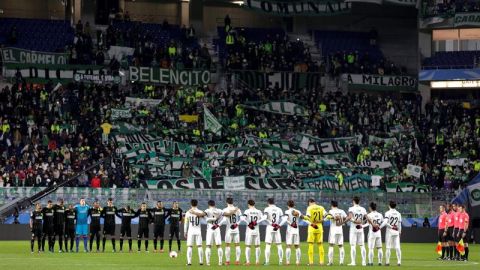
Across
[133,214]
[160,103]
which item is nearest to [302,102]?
[160,103]

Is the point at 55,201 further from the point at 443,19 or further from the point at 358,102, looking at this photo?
the point at 443,19

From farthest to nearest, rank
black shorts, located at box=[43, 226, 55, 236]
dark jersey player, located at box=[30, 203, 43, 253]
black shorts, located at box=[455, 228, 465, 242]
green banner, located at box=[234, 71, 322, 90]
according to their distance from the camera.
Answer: green banner, located at box=[234, 71, 322, 90] < black shorts, located at box=[43, 226, 55, 236] < dark jersey player, located at box=[30, 203, 43, 253] < black shorts, located at box=[455, 228, 465, 242]

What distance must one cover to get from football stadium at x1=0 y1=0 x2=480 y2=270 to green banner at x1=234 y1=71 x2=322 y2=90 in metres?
0.11

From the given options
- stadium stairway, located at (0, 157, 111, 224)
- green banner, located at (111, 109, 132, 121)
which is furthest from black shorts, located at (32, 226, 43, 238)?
green banner, located at (111, 109, 132, 121)

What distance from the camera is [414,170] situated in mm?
64625

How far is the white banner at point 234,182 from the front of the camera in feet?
193

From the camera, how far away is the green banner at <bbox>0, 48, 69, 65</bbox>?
65.9m

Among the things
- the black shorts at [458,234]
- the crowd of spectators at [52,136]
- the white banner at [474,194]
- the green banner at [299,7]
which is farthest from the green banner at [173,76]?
the black shorts at [458,234]

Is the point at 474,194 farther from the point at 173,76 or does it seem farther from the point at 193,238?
the point at 193,238

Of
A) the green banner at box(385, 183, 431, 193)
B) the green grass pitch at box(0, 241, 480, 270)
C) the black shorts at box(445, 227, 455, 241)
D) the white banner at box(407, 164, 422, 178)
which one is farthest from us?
the white banner at box(407, 164, 422, 178)

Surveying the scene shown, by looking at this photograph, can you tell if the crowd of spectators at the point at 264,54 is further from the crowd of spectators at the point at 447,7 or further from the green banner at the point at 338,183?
the green banner at the point at 338,183

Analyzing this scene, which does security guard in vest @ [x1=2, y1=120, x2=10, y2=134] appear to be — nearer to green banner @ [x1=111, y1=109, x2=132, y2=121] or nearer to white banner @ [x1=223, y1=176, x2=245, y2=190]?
Answer: green banner @ [x1=111, y1=109, x2=132, y2=121]

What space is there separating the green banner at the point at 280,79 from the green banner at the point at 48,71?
9910 millimetres

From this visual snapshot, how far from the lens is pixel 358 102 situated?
238ft
